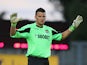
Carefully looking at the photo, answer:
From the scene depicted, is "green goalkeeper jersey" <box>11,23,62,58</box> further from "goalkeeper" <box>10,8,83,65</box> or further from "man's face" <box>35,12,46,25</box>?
"man's face" <box>35,12,46,25</box>

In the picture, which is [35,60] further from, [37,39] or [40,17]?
[40,17]

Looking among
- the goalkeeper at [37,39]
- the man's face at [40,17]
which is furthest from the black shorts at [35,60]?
the man's face at [40,17]

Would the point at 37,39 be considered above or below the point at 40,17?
below

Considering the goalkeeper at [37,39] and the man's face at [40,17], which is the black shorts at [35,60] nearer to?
the goalkeeper at [37,39]

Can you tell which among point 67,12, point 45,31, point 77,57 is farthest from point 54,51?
point 67,12

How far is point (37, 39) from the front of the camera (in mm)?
9648

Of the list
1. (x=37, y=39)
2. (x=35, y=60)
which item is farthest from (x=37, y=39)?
(x=35, y=60)

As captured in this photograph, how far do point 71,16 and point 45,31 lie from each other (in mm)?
10131

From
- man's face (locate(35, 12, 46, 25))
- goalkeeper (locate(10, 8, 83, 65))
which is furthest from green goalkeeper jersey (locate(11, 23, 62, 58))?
man's face (locate(35, 12, 46, 25))

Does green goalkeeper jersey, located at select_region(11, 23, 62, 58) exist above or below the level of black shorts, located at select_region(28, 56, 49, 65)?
above

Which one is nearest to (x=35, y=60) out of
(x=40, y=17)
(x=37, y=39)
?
(x=37, y=39)

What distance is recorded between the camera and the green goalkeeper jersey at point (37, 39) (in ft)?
31.5

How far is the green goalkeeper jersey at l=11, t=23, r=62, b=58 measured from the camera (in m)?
9.59

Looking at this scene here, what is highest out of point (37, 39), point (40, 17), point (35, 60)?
point (40, 17)
